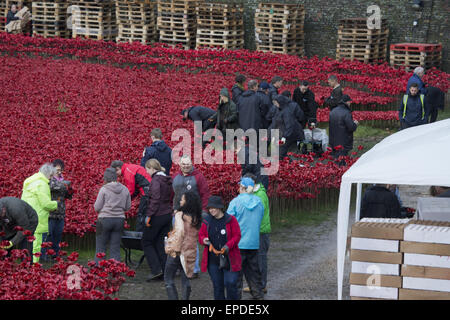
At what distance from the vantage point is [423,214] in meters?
11.6

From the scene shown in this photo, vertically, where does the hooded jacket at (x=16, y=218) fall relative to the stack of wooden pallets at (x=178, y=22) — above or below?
below

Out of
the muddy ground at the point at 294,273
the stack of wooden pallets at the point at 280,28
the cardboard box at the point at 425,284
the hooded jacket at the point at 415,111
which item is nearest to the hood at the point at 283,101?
the hooded jacket at the point at 415,111

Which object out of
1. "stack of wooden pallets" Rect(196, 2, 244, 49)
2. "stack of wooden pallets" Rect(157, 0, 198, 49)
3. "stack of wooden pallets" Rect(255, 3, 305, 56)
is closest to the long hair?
"stack of wooden pallets" Rect(255, 3, 305, 56)

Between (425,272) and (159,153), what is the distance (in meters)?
5.67

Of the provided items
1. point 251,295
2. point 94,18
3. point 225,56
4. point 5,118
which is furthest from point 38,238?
point 94,18

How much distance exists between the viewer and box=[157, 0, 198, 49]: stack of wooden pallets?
3822cm

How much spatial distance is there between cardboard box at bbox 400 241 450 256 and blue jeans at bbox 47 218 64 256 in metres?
5.40

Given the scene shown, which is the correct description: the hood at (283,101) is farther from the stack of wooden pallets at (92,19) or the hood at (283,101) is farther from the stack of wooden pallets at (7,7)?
the stack of wooden pallets at (7,7)

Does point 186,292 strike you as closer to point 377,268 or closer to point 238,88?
point 377,268

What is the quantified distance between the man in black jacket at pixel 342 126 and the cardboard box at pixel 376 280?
757 cm

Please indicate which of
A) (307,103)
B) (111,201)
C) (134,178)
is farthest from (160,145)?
(307,103)

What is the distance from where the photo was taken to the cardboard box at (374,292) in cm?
1075

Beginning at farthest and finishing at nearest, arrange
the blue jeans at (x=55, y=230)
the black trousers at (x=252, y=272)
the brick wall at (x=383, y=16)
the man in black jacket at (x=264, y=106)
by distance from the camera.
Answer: the brick wall at (x=383, y=16) → the man in black jacket at (x=264, y=106) → the blue jeans at (x=55, y=230) → the black trousers at (x=252, y=272)
